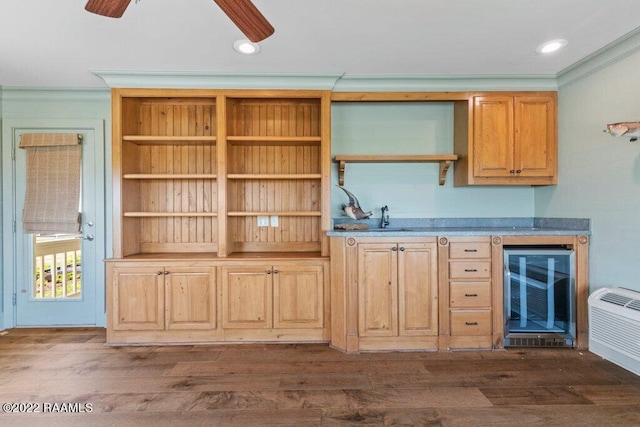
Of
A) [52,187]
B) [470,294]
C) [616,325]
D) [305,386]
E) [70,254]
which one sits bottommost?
[305,386]

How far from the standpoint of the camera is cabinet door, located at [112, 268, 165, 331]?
2854 millimetres

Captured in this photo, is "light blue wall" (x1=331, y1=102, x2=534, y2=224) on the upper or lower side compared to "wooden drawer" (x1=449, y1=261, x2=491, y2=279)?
upper

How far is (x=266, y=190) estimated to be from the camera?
3.35 m

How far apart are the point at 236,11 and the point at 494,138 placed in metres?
2.52

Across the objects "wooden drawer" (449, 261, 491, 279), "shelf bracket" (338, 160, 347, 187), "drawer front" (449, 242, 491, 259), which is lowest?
"wooden drawer" (449, 261, 491, 279)

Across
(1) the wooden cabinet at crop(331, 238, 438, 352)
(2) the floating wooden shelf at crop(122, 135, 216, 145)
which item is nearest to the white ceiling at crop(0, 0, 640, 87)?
(2) the floating wooden shelf at crop(122, 135, 216, 145)

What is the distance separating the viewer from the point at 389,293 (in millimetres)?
2738

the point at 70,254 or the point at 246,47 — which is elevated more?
the point at 246,47

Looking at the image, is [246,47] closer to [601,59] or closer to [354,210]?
[354,210]

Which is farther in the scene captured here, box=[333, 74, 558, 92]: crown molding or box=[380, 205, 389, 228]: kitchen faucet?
box=[380, 205, 389, 228]: kitchen faucet

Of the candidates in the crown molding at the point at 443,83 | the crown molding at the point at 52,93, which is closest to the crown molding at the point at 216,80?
the crown molding at the point at 443,83

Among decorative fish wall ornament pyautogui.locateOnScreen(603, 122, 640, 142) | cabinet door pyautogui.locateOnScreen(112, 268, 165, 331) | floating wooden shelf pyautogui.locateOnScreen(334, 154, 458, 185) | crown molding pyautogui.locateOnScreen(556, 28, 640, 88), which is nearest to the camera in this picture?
decorative fish wall ornament pyautogui.locateOnScreen(603, 122, 640, 142)

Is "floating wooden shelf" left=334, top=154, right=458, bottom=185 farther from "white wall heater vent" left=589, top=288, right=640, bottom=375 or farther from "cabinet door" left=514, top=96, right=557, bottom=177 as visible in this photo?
"white wall heater vent" left=589, top=288, right=640, bottom=375

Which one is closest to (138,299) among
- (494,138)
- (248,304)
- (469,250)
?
(248,304)
